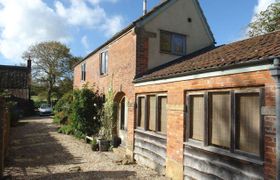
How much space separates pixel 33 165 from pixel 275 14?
1904cm

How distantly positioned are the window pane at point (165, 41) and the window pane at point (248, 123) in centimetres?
734

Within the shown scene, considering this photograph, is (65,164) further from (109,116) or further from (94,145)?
(109,116)

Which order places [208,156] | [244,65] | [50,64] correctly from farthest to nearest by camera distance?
[50,64] → [208,156] → [244,65]

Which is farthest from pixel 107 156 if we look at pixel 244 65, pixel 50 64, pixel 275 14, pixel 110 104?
pixel 50 64

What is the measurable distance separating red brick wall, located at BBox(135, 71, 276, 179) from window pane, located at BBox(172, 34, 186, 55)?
311cm

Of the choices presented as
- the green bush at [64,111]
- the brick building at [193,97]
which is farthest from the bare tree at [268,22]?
the green bush at [64,111]

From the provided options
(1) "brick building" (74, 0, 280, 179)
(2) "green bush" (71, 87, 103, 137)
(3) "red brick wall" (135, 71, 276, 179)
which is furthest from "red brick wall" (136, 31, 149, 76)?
(2) "green bush" (71, 87, 103, 137)

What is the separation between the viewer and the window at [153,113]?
1079 cm

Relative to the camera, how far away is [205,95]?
812 cm

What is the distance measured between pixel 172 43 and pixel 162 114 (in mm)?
4672

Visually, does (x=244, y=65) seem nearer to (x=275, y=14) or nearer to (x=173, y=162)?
(x=173, y=162)

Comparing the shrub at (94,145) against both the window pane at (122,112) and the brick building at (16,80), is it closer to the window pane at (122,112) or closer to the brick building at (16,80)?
the window pane at (122,112)

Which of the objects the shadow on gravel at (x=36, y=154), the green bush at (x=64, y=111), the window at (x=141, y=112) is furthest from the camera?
the green bush at (x=64, y=111)

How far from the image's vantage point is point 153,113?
11.5 metres
